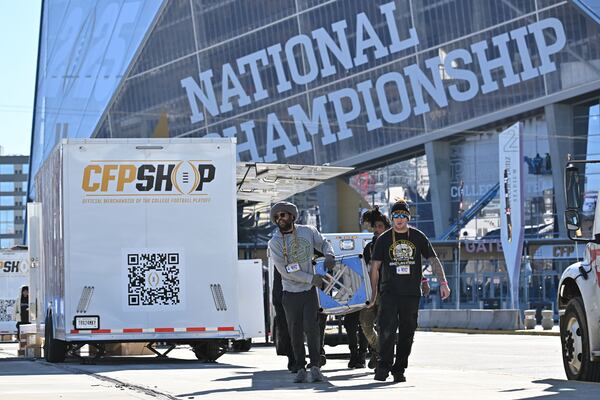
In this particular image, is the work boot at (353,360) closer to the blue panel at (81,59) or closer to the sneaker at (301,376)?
the sneaker at (301,376)

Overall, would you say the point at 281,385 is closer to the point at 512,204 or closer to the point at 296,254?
the point at 296,254

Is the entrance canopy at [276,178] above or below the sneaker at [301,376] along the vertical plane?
above

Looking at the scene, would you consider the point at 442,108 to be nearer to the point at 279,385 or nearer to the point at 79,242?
the point at 79,242

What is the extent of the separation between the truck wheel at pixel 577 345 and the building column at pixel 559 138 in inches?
2167

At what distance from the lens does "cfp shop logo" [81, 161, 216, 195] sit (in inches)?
739

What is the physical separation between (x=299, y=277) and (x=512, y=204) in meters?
30.6

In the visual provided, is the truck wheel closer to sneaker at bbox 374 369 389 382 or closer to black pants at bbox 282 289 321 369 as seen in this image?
sneaker at bbox 374 369 389 382

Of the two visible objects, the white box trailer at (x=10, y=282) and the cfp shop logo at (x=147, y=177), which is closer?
the cfp shop logo at (x=147, y=177)

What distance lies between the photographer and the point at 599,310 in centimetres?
1327

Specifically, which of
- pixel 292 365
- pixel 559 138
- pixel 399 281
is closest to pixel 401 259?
pixel 399 281

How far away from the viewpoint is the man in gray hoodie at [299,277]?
1362 centimetres

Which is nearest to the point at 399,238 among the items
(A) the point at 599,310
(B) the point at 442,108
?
(A) the point at 599,310

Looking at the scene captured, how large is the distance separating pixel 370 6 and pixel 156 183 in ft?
189

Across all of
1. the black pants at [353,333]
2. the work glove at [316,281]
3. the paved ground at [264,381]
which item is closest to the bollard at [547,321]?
the paved ground at [264,381]
